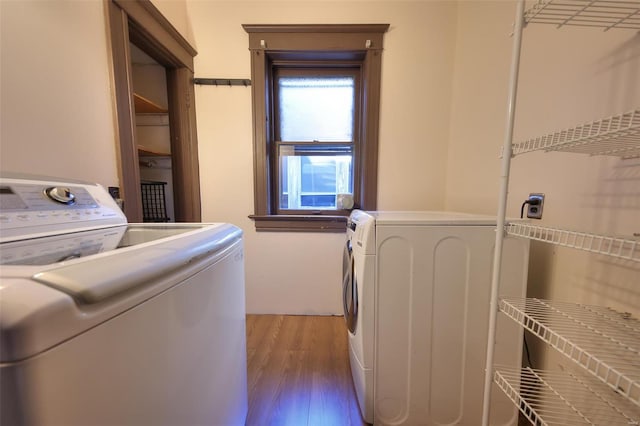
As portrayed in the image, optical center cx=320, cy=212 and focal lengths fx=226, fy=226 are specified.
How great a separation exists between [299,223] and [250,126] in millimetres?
904

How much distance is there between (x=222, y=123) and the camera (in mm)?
1877

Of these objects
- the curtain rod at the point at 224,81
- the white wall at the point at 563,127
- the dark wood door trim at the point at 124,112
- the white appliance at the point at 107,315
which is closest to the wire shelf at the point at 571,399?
the white wall at the point at 563,127

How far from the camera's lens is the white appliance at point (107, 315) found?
0.27m

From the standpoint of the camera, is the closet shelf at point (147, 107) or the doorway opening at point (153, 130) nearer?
the closet shelf at point (147, 107)

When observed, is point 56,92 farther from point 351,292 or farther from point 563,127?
point 563,127

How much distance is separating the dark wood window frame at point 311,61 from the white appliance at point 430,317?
902 millimetres

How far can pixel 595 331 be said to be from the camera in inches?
26.2

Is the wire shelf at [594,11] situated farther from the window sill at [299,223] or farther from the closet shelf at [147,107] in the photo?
the closet shelf at [147,107]

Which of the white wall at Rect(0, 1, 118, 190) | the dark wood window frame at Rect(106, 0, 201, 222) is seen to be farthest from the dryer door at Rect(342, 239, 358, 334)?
the white wall at Rect(0, 1, 118, 190)

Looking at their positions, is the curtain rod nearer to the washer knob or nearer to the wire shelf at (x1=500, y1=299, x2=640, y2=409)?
the washer knob

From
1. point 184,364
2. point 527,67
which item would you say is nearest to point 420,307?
point 184,364

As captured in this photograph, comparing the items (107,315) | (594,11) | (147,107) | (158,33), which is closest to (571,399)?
(594,11)

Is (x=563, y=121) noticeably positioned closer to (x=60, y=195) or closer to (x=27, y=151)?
(x=60, y=195)

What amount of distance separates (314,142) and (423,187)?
1.01m
